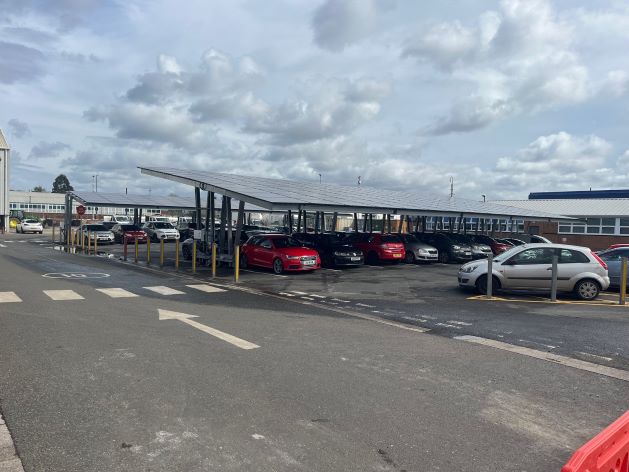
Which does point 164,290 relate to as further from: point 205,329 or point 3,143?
point 3,143

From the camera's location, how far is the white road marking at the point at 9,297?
11.2 metres

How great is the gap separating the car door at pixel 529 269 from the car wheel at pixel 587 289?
738mm

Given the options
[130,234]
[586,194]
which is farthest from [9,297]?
[586,194]

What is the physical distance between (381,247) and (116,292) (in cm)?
1340

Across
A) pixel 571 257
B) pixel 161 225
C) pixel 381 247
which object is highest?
pixel 161 225

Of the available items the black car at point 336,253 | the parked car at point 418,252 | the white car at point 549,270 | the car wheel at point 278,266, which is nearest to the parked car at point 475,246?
the parked car at point 418,252

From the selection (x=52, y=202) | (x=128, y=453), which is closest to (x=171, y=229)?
(x=128, y=453)

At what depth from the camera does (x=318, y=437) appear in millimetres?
4355

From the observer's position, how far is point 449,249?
25547 mm

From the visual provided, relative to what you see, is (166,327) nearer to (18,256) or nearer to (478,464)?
(478,464)

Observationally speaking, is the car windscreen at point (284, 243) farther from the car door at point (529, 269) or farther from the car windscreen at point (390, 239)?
the car door at point (529, 269)

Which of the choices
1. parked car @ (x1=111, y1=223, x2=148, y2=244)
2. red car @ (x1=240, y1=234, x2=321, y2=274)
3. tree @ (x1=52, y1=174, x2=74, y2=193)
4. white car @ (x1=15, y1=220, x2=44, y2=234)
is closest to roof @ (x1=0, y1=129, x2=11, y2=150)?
white car @ (x1=15, y1=220, x2=44, y2=234)

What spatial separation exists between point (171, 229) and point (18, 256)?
52.5 ft

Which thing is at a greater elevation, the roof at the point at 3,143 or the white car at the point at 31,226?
the roof at the point at 3,143
